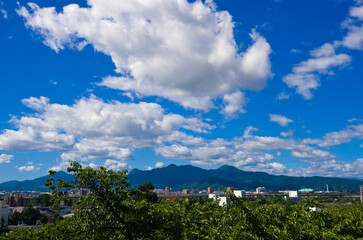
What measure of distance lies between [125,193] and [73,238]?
2.90 meters

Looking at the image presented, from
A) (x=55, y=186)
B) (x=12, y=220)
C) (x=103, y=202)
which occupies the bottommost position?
(x=12, y=220)

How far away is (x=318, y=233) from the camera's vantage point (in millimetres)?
9258

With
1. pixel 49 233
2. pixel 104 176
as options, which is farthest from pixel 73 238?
pixel 104 176

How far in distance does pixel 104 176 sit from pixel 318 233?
7.98 meters

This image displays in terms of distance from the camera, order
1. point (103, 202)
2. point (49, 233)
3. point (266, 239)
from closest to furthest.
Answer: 1. point (266, 239)
2. point (103, 202)
3. point (49, 233)

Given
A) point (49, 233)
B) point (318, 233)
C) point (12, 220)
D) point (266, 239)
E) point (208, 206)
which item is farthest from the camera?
point (12, 220)

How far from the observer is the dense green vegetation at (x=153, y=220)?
10.0 metres

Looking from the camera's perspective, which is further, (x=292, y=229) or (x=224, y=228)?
(x=224, y=228)

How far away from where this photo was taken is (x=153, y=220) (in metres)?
11.4

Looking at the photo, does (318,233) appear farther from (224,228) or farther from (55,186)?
(55,186)

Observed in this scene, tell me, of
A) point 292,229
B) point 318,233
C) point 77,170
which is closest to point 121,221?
point 77,170

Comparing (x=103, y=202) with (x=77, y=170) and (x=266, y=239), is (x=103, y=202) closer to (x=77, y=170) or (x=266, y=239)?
(x=77, y=170)

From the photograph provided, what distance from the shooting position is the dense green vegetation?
1002 cm

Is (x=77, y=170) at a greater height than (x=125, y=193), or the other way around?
(x=77, y=170)
